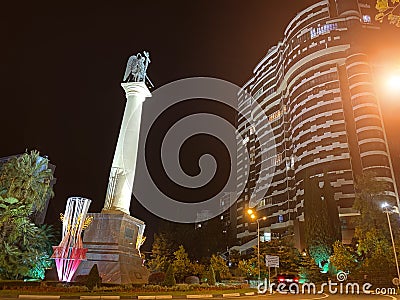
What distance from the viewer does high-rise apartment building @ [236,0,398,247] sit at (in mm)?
65562

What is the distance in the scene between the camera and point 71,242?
23375 mm

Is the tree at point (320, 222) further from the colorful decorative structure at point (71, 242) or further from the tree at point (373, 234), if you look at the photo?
the colorful decorative structure at point (71, 242)

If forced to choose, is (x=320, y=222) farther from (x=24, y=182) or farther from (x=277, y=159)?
(x=277, y=159)

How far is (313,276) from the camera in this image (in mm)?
40250

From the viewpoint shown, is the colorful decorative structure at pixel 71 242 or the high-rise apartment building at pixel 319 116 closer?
the colorful decorative structure at pixel 71 242

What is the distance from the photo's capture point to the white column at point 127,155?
90.6 ft

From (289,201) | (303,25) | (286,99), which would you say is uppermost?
(303,25)

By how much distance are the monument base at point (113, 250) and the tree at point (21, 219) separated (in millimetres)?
6425

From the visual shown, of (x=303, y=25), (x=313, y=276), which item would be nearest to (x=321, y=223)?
(x=313, y=276)

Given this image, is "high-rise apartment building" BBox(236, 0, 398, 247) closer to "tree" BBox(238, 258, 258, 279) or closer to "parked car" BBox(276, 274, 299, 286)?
"tree" BBox(238, 258, 258, 279)

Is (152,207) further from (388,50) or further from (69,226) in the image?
(388,50)

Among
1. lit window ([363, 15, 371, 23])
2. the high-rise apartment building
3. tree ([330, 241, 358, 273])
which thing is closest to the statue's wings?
tree ([330, 241, 358, 273])

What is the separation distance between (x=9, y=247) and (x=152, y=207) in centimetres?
3689

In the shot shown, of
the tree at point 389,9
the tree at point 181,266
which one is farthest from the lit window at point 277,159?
the tree at point 389,9
